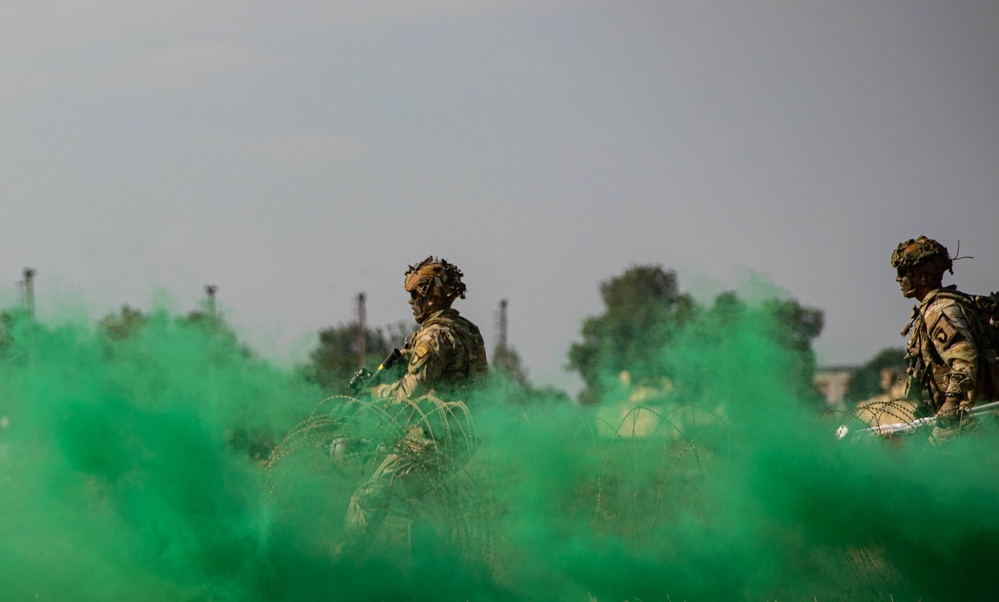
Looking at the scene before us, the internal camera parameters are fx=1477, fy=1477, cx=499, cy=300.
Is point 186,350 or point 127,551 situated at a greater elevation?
point 186,350

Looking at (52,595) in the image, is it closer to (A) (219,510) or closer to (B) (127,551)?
(B) (127,551)

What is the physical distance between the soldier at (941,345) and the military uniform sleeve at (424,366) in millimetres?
3639

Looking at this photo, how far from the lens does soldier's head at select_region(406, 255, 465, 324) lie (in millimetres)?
11531

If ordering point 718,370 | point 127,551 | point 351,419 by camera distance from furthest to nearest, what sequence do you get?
point 718,370
point 351,419
point 127,551

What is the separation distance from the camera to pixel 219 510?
10.2 meters

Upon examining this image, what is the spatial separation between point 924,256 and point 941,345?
0.75 m

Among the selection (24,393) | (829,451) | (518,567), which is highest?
(24,393)

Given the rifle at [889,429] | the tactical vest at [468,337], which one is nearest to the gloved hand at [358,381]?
the tactical vest at [468,337]

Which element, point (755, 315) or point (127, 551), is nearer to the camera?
point (127, 551)

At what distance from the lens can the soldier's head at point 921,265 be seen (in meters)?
11.5

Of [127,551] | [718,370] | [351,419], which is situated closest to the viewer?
[127,551]

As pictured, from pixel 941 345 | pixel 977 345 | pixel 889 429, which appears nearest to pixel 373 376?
pixel 889 429

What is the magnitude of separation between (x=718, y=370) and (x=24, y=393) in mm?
6586

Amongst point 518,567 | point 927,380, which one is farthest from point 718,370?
point 518,567
